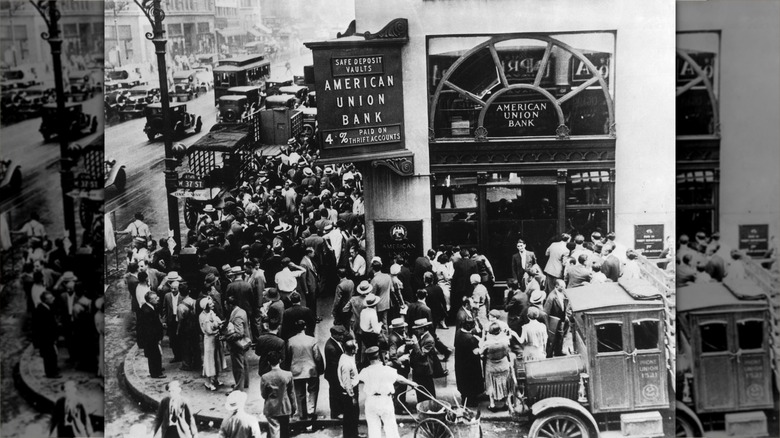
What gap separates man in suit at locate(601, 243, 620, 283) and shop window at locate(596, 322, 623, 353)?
2.13 ft

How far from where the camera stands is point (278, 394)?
898cm

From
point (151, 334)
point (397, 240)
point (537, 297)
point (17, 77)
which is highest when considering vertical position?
point (17, 77)

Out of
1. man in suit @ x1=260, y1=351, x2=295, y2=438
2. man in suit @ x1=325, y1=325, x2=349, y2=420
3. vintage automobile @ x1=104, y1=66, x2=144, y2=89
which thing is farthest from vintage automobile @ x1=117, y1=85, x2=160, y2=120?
man in suit @ x1=325, y1=325, x2=349, y2=420

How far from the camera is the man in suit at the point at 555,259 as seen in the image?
9219 millimetres

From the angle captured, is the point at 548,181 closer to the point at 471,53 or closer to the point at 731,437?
Result: the point at 471,53

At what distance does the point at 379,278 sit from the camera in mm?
9195

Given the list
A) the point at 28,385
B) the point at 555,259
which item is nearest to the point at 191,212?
the point at 28,385

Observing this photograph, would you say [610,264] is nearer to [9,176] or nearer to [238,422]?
[238,422]

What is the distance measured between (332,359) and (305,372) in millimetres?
305

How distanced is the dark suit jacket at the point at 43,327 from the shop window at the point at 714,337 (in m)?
6.83

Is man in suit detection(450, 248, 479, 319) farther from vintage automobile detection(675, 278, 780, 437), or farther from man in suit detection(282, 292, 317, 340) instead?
vintage automobile detection(675, 278, 780, 437)

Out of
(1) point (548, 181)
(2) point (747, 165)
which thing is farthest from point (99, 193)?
(2) point (747, 165)

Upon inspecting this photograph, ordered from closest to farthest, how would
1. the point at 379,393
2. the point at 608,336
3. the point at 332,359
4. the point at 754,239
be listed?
1. the point at 608,336
2. the point at 379,393
3. the point at 332,359
4. the point at 754,239

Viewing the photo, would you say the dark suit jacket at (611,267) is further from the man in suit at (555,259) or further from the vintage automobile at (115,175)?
the vintage automobile at (115,175)
